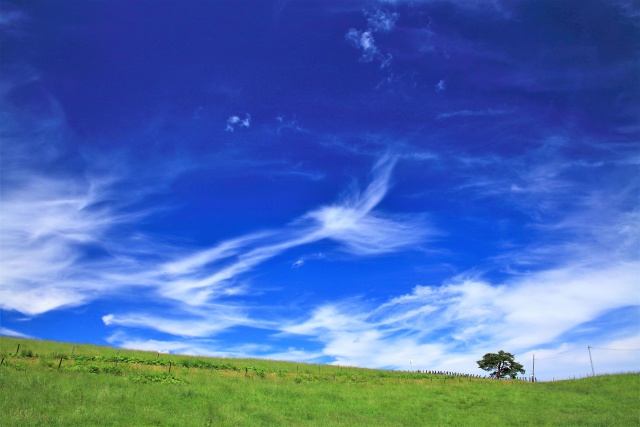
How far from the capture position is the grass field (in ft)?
89.7

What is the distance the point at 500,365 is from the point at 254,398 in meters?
84.7

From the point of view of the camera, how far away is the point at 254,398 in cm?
3875

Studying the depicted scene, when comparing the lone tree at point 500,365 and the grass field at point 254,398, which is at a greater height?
the lone tree at point 500,365

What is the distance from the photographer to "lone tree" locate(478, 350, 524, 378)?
335 ft

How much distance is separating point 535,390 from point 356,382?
24938mm

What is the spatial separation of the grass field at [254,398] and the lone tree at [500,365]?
41.9 meters

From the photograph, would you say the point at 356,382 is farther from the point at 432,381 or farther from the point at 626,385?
the point at 626,385

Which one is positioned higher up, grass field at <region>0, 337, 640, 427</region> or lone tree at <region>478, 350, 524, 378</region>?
lone tree at <region>478, 350, 524, 378</region>

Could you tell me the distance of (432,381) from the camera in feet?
211

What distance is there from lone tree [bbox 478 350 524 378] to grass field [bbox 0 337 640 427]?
41.9 m

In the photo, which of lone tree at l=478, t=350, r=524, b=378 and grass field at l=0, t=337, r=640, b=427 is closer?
grass field at l=0, t=337, r=640, b=427

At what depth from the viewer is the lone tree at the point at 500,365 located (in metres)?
102

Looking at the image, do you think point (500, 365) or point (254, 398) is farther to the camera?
point (500, 365)

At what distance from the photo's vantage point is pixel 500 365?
104m
